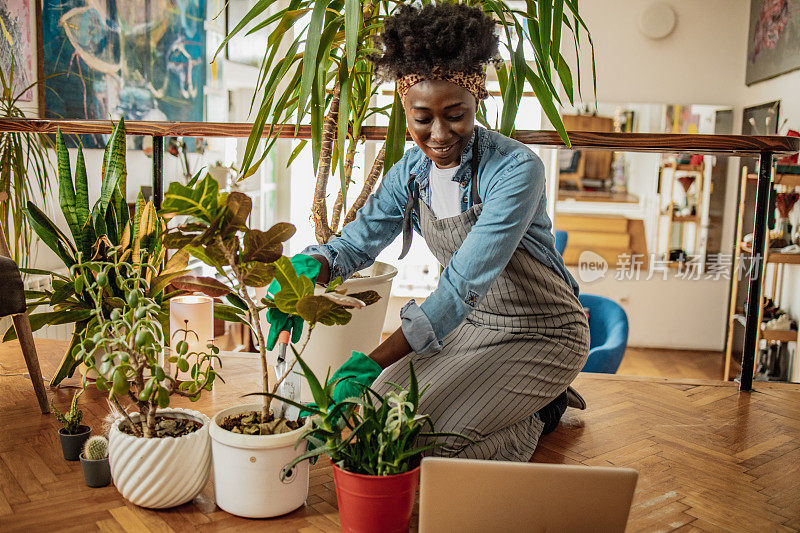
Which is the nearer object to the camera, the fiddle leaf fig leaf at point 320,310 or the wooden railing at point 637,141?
the fiddle leaf fig leaf at point 320,310

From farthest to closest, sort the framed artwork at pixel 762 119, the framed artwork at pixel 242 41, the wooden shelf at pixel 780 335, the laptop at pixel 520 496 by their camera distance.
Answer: the framed artwork at pixel 242 41 → the framed artwork at pixel 762 119 → the wooden shelf at pixel 780 335 → the laptop at pixel 520 496

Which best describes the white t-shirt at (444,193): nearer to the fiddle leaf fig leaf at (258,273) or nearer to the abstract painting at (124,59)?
the fiddle leaf fig leaf at (258,273)

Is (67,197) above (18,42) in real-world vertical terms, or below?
below

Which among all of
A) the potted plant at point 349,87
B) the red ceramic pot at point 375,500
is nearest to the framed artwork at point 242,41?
the potted plant at point 349,87

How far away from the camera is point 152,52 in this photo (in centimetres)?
454

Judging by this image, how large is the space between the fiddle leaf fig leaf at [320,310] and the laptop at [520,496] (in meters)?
0.35

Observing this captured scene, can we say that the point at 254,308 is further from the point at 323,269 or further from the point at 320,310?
the point at 323,269

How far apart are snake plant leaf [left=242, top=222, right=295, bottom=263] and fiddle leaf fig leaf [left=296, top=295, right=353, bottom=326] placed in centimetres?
11

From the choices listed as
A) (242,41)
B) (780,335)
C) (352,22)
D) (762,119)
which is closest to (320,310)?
(352,22)

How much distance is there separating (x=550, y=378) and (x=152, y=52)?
3847 mm

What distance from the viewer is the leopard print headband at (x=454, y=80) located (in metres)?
1.52

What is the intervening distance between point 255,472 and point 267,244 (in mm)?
452

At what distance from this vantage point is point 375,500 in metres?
1.26

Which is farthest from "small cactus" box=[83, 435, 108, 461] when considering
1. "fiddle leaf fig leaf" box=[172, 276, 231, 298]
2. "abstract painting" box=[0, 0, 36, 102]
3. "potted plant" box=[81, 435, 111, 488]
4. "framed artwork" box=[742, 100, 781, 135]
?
"framed artwork" box=[742, 100, 781, 135]
